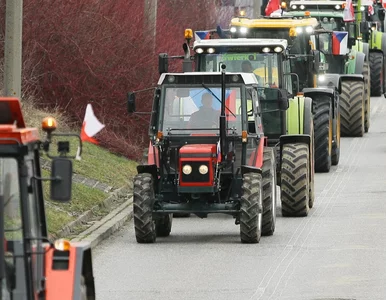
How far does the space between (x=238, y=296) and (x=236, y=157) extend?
182 inches

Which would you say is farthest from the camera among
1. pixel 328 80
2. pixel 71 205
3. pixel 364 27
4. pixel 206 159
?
pixel 364 27

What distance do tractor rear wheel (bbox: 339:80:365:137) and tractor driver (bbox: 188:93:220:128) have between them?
13.8m

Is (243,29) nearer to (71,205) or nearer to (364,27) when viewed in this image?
(71,205)

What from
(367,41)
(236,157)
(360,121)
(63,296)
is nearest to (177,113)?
(236,157)

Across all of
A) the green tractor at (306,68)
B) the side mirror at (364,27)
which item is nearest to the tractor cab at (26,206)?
the green tractor at (306,68)

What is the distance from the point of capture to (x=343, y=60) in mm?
33969

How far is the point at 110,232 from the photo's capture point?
19.5m

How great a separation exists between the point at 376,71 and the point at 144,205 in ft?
82.8

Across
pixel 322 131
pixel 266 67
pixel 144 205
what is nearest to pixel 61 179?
pixel 144 205

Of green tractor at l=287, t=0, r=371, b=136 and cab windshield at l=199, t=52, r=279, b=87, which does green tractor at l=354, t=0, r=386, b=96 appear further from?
cab windshield at l=199, t=52, r=279, b=87

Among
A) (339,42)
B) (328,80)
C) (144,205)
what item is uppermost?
(339,42)

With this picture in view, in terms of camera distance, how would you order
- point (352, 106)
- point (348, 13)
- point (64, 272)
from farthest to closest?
Answer: point (348, 13) → point (352, 106) → point (64, 272)

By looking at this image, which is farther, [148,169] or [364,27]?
[364,27]

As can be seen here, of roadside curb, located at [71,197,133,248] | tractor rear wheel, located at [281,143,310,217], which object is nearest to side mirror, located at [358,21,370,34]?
roadside curb, located at [71,197,133,248]
